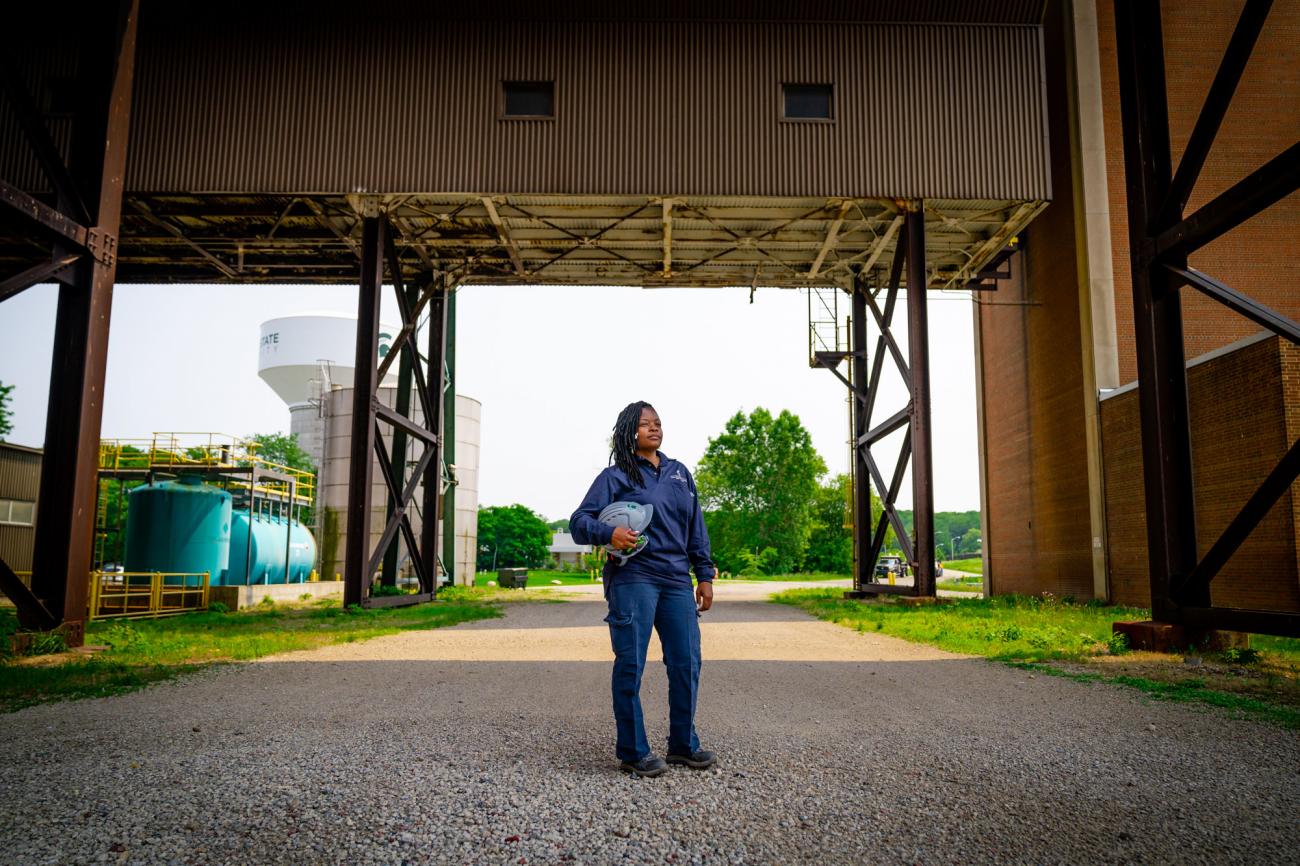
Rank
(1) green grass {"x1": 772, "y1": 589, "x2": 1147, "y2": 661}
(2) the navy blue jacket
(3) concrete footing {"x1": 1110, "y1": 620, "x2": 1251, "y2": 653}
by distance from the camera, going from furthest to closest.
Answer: (1) green grass {"x1": 772, "y1": 589, "x2": 1147, "y2": 661}
(3) concrete footing {"x1": 1110, "y1": 620, "x2": 1251, "y2": 653}
(2) the navy blue jacket

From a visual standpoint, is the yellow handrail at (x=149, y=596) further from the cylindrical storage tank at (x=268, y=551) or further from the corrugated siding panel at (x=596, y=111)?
the corrugated siding panel at (x=596, y=111)

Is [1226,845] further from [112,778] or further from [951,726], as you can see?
[112,778]

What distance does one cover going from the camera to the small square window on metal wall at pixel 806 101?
17.9 metres

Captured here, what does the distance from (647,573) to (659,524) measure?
0.92 feet

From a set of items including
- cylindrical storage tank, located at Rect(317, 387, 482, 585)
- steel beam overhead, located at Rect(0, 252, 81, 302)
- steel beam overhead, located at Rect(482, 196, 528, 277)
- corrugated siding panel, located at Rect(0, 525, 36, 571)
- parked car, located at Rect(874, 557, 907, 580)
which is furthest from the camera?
parked car, located at Rect(874, 557, 907, 580)

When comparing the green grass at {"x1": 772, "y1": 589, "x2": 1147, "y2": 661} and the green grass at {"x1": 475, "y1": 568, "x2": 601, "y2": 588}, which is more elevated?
the green grass at {"x1": 772, "y1": 589, "x2": 1147, "y2": 661}

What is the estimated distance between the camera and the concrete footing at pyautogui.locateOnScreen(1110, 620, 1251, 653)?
871cm

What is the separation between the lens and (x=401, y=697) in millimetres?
6852

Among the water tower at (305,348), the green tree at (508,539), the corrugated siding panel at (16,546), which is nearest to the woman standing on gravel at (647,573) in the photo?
the corrugated siding panel at (16,546)

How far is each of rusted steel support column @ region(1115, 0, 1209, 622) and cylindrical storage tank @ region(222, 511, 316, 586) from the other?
21.9 m

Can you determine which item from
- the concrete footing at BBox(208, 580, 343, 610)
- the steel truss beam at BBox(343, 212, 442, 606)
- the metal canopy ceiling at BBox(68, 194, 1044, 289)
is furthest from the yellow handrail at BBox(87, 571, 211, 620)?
the metal canopy ceiling at BBox(68, 194, 1044, 289)

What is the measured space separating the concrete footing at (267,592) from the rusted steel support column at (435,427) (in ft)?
14.0

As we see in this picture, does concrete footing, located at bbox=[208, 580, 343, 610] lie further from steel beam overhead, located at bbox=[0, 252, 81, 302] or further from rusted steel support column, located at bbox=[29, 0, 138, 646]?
steel beam overhead, located at bbox=[0, 252, 81, 302]

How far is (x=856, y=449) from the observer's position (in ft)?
71.7
